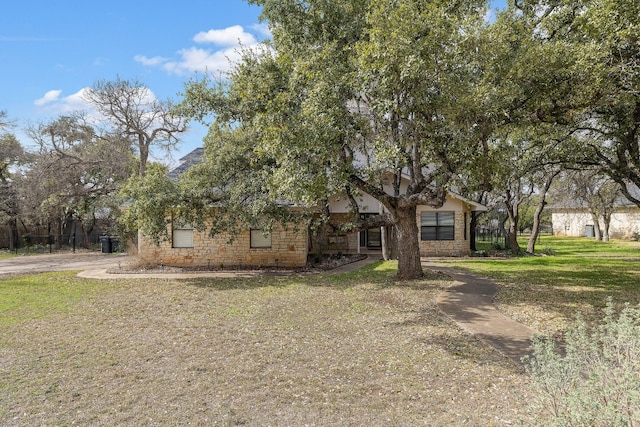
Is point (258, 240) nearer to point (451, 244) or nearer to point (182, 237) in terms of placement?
point (182, 237)

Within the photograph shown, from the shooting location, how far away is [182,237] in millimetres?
17031

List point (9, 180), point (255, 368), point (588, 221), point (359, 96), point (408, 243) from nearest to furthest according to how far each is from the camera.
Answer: point (255, 368) < point (359, 96) < point (408, 243) < point (9, 180) < point (588, 221)

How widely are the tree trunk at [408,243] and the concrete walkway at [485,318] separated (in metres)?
1.35

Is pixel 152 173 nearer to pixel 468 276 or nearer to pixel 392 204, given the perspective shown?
pixel 392 204

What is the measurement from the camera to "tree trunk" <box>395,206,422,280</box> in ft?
40.0

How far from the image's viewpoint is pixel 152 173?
44.1ft

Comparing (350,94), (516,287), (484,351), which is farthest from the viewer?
(516,287)

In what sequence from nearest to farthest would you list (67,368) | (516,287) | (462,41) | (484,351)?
(67,368) < (484,351) < (462,41) < (516,287)

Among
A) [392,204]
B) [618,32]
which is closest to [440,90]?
[618,32]

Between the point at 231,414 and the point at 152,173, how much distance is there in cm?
1088

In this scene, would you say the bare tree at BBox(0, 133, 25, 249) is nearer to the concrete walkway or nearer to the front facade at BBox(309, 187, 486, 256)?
the front facade at BBox(309, 187, 486, 256)

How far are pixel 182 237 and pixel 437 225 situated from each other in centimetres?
1210

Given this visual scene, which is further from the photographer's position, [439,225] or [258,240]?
[439,225]

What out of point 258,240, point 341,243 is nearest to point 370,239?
point 341,243
